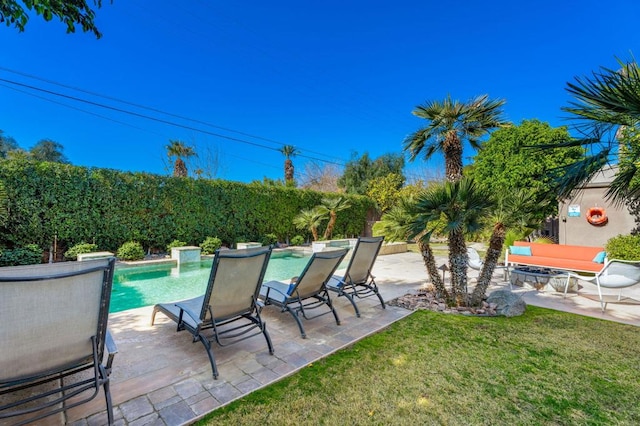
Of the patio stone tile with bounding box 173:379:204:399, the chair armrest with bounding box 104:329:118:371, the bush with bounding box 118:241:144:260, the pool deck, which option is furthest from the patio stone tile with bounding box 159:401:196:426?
the bush with bounding box 118:241:144:260

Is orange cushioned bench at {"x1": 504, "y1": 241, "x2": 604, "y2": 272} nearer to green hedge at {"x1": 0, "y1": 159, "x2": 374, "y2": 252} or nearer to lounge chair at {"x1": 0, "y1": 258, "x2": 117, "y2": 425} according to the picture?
lounge chair at {"x1": 0, "y1": 258, "x2": 117, "y2": 425}

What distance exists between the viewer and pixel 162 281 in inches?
330

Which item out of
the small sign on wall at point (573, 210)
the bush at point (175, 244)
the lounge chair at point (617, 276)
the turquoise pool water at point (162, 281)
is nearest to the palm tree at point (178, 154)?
the bush at point (175, 244)

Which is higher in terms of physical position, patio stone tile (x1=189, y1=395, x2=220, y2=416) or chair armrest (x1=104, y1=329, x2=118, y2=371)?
chair armrest (x1=104, y1=329, x2=118, y2=371)

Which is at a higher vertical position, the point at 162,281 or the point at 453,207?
the point at 453,207

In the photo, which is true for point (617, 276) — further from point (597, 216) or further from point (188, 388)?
point (597, 216)

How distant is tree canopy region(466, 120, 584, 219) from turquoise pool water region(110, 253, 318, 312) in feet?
28.3

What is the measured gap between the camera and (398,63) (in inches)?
774

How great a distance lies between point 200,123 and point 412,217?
66.0 ft

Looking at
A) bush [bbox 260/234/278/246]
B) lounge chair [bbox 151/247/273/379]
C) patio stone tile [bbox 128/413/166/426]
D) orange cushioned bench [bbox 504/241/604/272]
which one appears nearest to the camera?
patio stone tile [bbox 128/413/166/426]

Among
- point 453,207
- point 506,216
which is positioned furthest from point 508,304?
point 453,207

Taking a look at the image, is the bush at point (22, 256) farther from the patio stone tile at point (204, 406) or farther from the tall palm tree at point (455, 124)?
the tall palm tree at point (455, 124)

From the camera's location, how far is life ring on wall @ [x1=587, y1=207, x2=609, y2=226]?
35.7ft

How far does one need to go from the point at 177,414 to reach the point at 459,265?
4.52 metres
